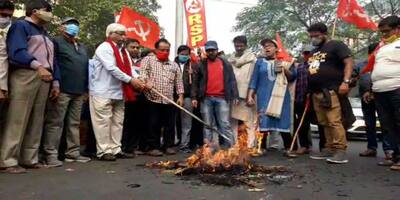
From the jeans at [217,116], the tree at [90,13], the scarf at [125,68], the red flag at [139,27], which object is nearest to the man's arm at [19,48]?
the scarf at [125,68]

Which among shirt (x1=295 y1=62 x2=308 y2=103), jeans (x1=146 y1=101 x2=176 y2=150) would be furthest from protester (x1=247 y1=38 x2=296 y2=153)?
jeans (x1=146 y1=101 x2=176 y2=150)

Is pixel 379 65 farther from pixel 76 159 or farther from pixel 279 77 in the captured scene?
pixel 76 159

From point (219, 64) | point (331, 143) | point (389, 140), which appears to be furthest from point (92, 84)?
point (389, 140)

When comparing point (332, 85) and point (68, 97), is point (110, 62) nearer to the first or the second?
point (68, 97)

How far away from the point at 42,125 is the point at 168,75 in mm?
2238

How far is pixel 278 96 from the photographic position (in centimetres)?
777

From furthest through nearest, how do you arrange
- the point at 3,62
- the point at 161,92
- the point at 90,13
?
the point at 90,13 → the point at 161,92 → the point at 3,62

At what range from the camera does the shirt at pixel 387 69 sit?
5.98m

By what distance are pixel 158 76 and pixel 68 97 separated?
5.18ft

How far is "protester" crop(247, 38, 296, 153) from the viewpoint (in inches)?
306

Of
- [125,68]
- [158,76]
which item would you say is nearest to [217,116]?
[158,76]

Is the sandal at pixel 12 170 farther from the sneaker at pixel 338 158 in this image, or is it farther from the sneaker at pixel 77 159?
the sneaker at pixel 338 158

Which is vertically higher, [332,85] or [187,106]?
[332,85]

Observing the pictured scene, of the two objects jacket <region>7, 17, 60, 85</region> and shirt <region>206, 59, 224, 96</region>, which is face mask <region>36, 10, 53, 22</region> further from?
shirt <region>206, 59, 224, 96</region>
